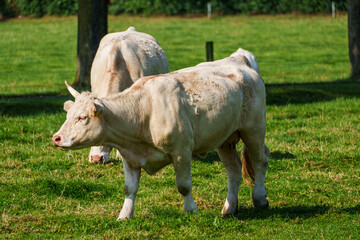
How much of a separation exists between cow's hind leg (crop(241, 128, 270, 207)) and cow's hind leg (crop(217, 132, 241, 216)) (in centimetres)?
17

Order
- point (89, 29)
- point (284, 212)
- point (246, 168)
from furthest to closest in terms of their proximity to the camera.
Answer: point (89, 29) < point (246, 168) < point (284, 212)

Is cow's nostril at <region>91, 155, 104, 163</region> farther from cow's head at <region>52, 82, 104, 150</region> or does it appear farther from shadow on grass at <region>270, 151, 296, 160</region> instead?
cow's head at <region>52, 82, 104, 150</region>

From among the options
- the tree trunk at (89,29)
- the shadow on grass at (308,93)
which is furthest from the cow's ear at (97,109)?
the tree trunk at (89,29)

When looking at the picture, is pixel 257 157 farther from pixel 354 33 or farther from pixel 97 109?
pixel 354 33

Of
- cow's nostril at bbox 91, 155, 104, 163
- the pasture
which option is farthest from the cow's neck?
cow's nostril at bbox 91, 155, 104, 163

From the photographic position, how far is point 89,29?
17.4 m

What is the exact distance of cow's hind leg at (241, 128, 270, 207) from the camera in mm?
7344

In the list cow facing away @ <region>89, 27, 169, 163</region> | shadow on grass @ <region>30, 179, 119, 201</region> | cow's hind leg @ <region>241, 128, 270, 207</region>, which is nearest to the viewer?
cow's hind leg @ <region>241, 128, 270, 207</region>

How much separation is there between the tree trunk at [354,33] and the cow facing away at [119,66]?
1085 cm

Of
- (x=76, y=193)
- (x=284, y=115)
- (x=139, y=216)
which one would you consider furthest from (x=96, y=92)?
(x=284, y=115)

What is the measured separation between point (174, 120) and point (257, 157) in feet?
4.81

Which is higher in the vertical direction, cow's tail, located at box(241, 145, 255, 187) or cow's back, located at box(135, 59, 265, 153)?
cow's back, located at box(135, 59, 265, 153)

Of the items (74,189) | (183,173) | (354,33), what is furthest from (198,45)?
(183,173)

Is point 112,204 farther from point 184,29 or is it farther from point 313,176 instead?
point 184,29
